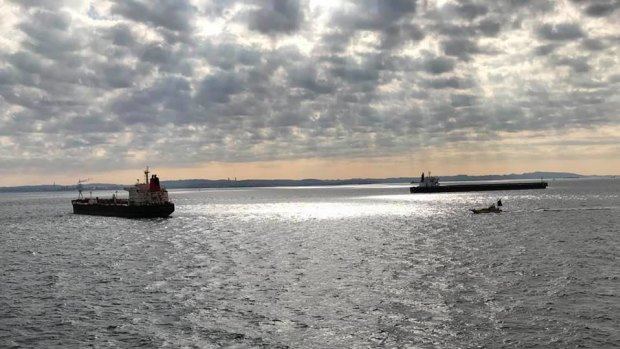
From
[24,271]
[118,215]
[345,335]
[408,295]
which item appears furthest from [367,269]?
[118,215]

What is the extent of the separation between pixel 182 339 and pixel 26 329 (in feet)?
33.0

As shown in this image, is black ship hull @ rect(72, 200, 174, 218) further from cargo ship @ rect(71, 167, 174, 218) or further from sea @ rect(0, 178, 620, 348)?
sea @ rect(0, 178, 620, 348)

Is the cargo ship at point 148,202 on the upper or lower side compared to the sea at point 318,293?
upper

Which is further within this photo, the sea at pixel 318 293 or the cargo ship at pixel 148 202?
the cargo ship at pixel 148 202

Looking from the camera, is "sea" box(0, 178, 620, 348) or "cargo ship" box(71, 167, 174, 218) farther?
"cargo ship" box(71, 167, 174, 218)

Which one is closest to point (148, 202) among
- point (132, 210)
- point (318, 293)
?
point (132, 210)

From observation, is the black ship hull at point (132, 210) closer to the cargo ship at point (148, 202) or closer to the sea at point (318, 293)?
the cargo ship at point (148, 202)

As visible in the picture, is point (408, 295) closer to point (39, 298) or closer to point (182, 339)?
point (182, 339)

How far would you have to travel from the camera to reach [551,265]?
49469 mm

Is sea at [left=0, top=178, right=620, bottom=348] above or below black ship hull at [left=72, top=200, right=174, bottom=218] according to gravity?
below

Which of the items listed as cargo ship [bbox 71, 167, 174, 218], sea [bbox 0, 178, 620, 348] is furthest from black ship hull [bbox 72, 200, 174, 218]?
sea [bbox 0, 178, 620, 348]

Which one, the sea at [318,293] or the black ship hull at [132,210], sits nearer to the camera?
the sea at [318,293]

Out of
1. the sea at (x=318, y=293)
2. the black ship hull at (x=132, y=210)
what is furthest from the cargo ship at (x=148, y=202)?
the sea at (x=318, y=293)

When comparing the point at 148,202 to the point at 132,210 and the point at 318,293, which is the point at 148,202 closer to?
the point at 132,210
